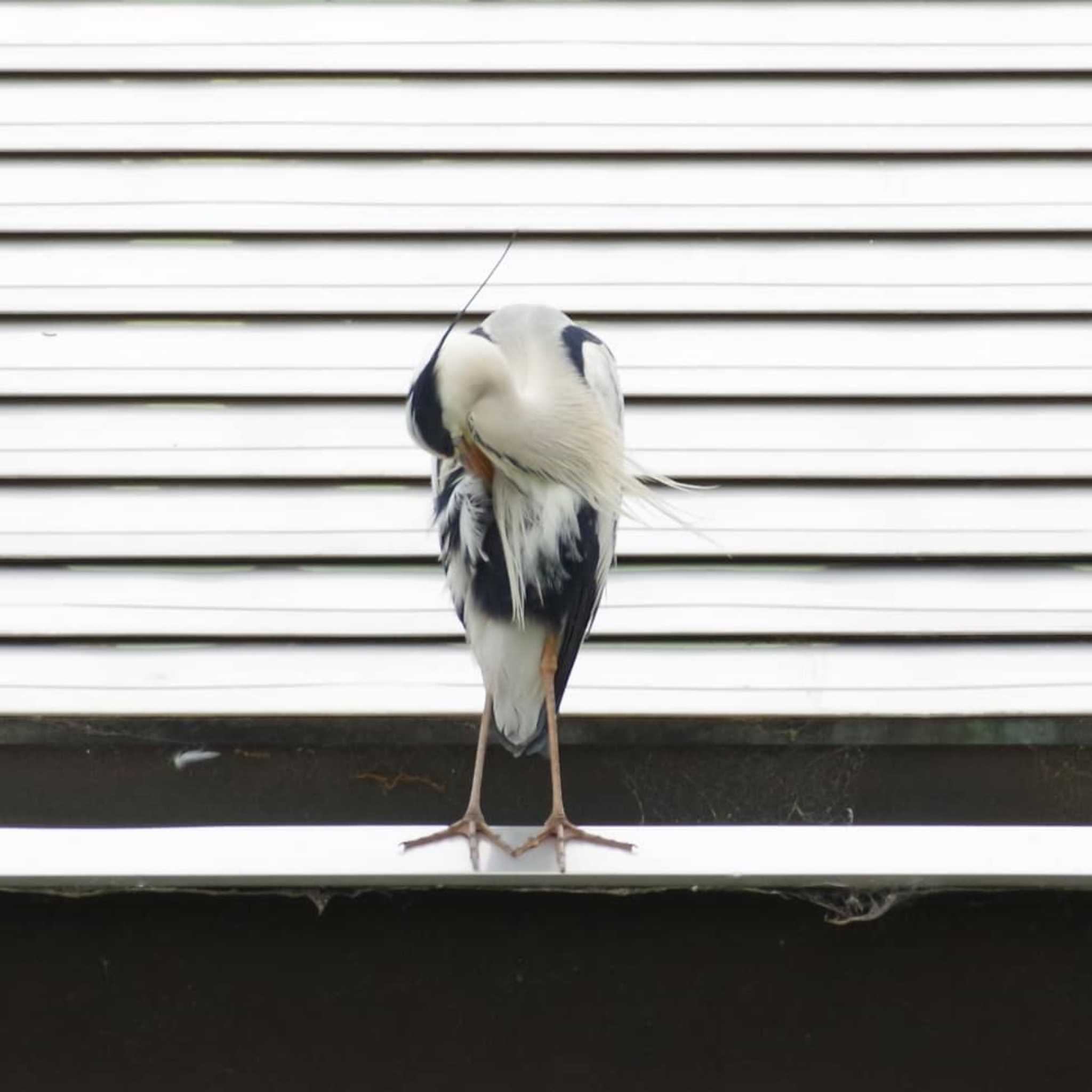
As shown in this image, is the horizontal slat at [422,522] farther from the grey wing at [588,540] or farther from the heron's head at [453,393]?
the heron's head at [453,393]

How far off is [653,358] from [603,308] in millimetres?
125

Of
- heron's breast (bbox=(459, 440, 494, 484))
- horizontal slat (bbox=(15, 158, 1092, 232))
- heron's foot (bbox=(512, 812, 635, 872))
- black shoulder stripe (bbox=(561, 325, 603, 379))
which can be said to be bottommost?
heron's foot (bbox=(512, 812, 635, 872))

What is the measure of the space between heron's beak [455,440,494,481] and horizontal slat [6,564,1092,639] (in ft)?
0.78

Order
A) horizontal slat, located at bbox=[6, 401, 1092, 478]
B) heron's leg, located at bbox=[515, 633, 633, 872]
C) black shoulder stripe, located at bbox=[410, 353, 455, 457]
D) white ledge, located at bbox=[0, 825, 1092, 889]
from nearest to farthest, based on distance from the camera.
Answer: white ledge, located at bbox=[0, 825, 1092, 889]
heron's leg, located at bbox=[515, 633, 633, 872]
black shoulder stripe, located at bbox=[410, 353, 455, 457]
horizontal slat, located at bbox=[6, 401, 1092, 478]

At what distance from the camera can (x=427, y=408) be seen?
2.31 m

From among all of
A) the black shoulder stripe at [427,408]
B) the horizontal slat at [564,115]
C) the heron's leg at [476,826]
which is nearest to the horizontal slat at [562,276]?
the horizontal slat at [564,115]

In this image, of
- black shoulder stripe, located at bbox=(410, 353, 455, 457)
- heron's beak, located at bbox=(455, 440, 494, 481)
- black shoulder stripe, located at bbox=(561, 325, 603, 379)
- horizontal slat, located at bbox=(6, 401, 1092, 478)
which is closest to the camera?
black shoulder stripe, located at bbox=(410, 353, 455, 457)

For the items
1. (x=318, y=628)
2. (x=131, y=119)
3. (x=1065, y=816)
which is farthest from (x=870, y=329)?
(x=131, y=119)

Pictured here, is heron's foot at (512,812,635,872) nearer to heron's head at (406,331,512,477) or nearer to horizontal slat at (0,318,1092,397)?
heron's head at (406,331,512,477)

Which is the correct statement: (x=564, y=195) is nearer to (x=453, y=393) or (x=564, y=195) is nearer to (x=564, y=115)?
(x=564, y=115)

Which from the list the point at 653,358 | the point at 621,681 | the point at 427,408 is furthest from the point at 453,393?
the point at 621,681

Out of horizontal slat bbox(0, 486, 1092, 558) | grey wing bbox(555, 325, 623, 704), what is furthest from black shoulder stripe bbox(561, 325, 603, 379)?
horizontal slat bbox(0, 486, 1092, 558)

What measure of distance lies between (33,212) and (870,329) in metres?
1.44

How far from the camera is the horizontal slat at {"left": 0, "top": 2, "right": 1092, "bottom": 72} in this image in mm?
2682
